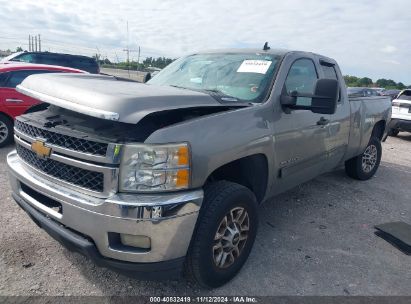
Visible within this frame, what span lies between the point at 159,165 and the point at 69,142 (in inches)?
26.4

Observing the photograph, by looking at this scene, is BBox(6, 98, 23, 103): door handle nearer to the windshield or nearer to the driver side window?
the windshield

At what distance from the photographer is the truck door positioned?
3.34 m

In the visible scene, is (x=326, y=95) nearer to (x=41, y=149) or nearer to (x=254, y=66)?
(x=254, y=66)

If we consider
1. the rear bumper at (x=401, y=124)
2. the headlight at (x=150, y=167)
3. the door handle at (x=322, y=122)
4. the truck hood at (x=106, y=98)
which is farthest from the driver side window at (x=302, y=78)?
the rear bumper at (x=401, y=124)

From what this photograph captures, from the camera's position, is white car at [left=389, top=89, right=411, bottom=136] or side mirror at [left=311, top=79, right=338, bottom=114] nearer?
side mirror at [left=311, top=79, right=338, bottom=114]

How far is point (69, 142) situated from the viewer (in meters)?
2.42

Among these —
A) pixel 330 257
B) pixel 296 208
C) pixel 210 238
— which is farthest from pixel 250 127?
pixel 296 208

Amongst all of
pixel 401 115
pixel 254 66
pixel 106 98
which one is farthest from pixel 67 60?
pixel 106 98

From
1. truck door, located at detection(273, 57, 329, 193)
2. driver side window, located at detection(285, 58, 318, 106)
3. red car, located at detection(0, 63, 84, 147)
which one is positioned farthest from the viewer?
red car, located at detection(0, 63, 84, 147)

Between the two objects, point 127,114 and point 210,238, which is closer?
point 127,114

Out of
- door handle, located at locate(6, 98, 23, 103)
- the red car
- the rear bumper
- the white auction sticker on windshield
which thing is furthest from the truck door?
the rear bumper

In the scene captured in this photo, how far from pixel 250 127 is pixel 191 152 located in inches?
29.8

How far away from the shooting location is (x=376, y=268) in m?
3.34

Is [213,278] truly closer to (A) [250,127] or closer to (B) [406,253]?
(A) [250,127]
